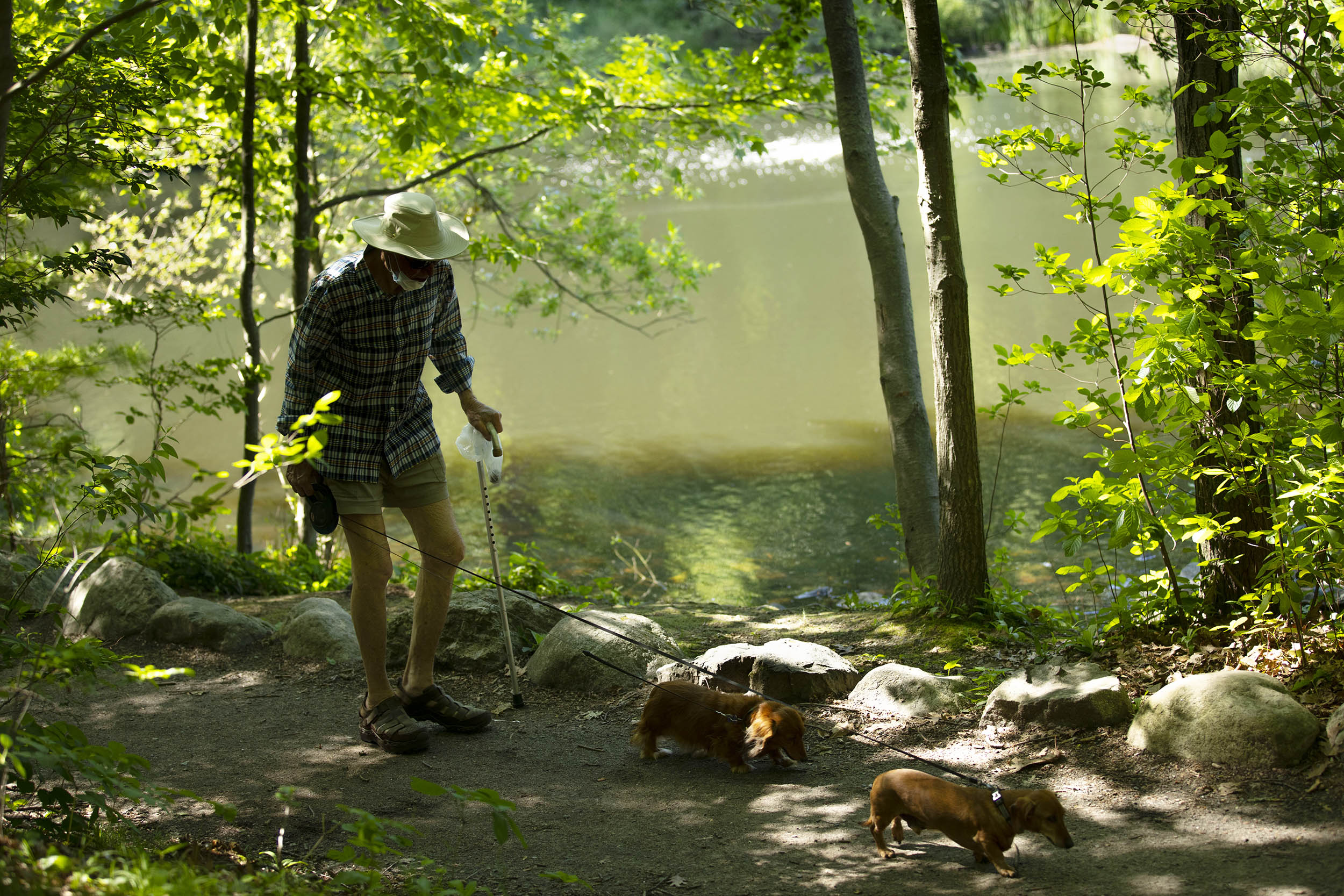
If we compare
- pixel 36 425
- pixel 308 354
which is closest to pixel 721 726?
pixel 308 354

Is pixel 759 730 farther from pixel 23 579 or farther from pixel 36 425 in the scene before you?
pixel 36 425

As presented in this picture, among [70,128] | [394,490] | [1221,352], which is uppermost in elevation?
[70,128]

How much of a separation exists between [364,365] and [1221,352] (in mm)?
2857

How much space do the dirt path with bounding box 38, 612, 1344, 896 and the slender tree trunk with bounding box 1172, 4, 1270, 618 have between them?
0.91 metres

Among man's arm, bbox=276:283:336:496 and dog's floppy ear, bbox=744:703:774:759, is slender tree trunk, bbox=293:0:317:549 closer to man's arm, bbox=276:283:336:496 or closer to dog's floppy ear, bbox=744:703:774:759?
man's arm, bbox=276:283:336:496

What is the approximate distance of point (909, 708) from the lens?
12.2 ft

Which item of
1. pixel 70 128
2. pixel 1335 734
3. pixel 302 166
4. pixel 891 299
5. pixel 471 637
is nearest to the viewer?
pixel 1335 734

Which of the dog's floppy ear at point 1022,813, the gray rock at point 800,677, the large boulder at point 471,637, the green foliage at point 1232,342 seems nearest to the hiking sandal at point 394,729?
the large boulder at point 471,637

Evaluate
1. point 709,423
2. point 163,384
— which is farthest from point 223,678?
point 709,423

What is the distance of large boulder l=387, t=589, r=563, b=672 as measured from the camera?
473cm

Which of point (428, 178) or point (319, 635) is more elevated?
point (428, 178)

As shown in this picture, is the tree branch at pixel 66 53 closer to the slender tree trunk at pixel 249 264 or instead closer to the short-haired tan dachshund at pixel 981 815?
the short-haired tan dachshund at pixel 981 815

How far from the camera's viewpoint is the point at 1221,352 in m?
3.24

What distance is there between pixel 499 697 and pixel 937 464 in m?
2.29
